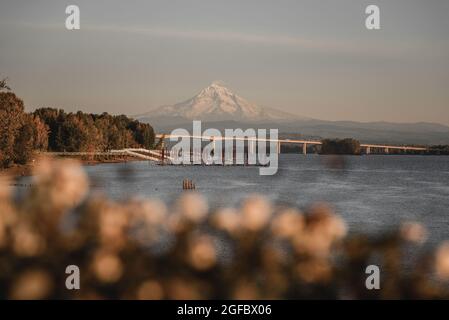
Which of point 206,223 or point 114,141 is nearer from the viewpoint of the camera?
point 206,223

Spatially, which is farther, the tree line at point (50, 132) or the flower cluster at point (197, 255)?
the tree line at point (50, 132)

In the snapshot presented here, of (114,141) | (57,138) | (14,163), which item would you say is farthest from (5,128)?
(114,141)

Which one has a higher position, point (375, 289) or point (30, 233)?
point (30, 233)

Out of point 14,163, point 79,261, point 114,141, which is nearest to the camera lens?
point 79,261

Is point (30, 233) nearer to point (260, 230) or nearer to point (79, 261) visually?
point (79, 261)

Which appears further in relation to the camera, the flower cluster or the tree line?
the tree line
